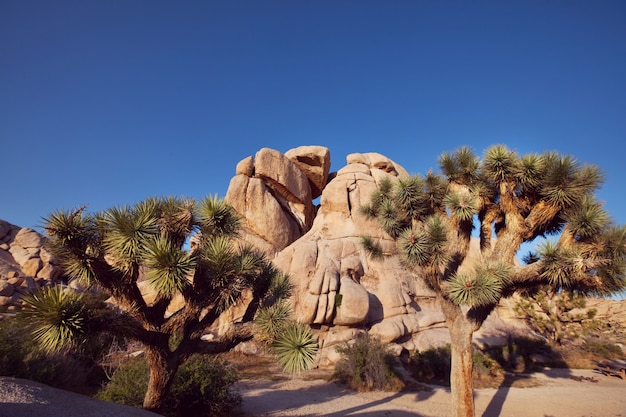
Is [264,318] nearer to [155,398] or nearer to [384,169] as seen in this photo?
[155,398]

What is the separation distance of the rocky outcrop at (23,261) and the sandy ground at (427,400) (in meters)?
23.8

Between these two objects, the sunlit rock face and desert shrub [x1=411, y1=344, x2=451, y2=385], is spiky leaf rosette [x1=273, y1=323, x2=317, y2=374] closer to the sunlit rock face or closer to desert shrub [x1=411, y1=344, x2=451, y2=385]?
the sunlit rock face

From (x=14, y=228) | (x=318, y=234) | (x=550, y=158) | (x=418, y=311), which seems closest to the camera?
(x=550, y=158)

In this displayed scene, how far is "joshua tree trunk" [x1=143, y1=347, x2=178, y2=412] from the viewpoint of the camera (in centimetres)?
627

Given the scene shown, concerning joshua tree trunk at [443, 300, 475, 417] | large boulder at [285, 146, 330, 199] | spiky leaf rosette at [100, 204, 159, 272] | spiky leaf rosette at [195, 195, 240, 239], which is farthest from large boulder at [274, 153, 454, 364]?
spiky leaf rosette at [100, 204, 159, 272]

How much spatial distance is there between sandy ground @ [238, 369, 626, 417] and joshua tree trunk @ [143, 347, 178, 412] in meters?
3.13

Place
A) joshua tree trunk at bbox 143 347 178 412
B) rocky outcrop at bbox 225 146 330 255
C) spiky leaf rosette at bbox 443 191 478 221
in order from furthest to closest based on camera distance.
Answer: rocky outcrop at bbox 225 146 330 255
spiky leaf rosette at bbox 443 191 478 221
joshua tree trunk at bbox 143 347 178 412

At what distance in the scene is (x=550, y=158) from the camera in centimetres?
826

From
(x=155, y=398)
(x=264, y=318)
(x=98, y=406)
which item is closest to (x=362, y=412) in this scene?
(x=264, y=318)

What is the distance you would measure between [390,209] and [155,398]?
706cm

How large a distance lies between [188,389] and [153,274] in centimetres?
412

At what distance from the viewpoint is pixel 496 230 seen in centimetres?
938

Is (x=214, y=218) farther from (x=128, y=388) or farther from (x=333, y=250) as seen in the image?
(x=333, y=250)

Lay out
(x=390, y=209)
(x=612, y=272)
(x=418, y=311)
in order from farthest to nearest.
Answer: (x=418, y=311) < (x=390, y=209) < (x=612, y=272)
